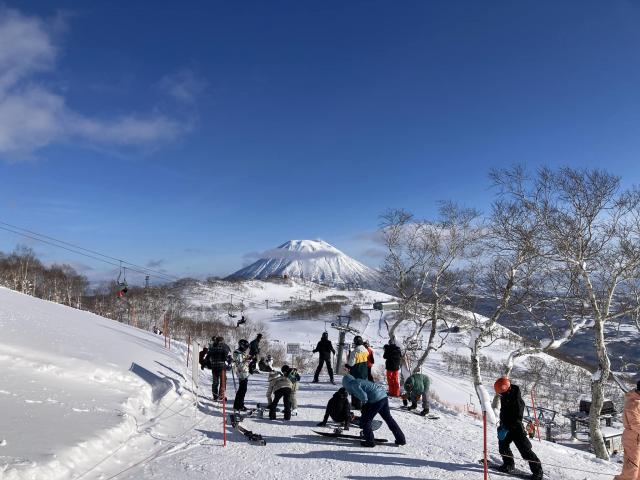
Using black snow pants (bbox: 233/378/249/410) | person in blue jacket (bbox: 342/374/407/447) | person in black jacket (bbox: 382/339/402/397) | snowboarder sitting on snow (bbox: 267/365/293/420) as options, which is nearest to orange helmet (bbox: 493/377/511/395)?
person in blue jacket (bbox: 342/374/407/447)

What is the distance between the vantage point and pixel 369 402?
7172mm

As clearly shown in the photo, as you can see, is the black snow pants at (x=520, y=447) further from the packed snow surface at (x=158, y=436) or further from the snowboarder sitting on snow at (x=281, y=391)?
the snowboarder sitting on snow at (x=281, y=391)

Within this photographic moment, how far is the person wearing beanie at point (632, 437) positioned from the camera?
5430 millimetres

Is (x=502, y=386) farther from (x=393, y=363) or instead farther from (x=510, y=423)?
(x=393, y=363)

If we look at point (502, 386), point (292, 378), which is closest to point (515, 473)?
point (502, 386)

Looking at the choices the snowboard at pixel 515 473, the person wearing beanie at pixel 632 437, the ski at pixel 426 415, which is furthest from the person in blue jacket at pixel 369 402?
the person wearing beanie at pixel 632 437

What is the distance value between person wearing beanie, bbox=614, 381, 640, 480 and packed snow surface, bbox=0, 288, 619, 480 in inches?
49.2

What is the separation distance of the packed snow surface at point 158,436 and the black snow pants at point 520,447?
1.78ft

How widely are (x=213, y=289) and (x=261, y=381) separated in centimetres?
18844

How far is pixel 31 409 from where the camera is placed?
6.99 meters

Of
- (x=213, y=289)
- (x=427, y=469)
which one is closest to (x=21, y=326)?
(x=427, y=469)

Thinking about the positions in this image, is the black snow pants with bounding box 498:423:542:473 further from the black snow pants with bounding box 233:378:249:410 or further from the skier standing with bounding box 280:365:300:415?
the black snow pants with bounding box 233:378:249:410

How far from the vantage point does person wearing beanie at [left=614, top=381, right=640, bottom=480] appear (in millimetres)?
5430

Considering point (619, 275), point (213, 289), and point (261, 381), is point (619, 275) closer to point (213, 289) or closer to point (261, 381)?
point (261, 381)
